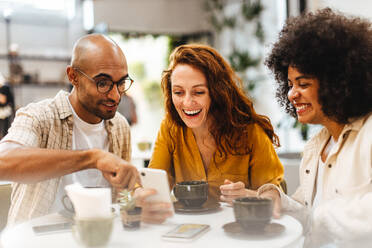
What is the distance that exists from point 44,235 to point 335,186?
38.1 inches

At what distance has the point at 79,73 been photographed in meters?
1.67

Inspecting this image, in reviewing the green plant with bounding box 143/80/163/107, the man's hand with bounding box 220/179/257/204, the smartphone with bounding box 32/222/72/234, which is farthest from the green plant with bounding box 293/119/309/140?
the smartphone with bounding box 32/222/72/234

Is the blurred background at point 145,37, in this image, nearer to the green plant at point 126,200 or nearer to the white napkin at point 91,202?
the green plant at point 126,200

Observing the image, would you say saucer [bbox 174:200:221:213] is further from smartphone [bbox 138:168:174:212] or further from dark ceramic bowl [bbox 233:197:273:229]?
dark ceramic bowl [bbox 233:197:273:229]

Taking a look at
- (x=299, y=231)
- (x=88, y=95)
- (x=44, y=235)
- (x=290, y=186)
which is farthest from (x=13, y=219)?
(x=290, y=186)

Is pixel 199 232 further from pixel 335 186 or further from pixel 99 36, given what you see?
pixel 99 36

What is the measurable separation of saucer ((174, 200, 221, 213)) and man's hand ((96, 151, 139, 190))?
0.19 metres

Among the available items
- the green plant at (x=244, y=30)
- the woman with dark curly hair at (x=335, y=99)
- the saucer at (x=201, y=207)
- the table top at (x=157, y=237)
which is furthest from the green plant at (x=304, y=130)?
the table top at (x=157, y=237)

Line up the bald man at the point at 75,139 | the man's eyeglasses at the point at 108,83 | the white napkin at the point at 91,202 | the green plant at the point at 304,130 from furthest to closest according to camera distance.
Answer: the green plant at the point at 304,130, the man's eyeglasses at the point at 108,83, the bald man at the point at 75,139, the white napkin at the point at 91,202

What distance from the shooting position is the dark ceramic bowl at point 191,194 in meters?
1.36

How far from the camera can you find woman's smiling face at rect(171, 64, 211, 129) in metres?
1.81

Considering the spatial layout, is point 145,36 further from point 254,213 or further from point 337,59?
point 254,213

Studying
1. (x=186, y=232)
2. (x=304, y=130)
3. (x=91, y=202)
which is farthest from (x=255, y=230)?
(x=304, y=130)

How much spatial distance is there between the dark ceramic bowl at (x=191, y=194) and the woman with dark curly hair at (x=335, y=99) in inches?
9.5
